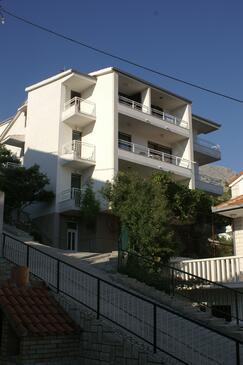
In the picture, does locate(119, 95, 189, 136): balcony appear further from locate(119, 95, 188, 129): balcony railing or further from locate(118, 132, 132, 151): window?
locate(118, 132, 132, 151): window

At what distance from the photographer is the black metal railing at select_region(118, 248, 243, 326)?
637 inches

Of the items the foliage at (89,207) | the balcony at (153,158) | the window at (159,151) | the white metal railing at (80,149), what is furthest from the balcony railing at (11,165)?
the window at (159,151)

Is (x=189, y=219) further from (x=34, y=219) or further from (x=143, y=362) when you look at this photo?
(x=143, y=362)

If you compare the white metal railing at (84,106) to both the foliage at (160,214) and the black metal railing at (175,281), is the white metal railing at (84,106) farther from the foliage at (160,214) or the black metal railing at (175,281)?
the black metal railing at (175,281)

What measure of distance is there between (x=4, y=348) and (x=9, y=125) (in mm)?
35011

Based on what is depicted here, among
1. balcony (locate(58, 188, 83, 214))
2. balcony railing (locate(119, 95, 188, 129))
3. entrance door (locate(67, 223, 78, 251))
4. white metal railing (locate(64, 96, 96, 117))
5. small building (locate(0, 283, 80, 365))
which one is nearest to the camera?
small building (locate(0, 283, 80, 365))

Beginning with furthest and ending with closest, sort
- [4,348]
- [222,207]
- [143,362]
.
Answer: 1. [222,207]
2. [4,348]
3. [143,362]

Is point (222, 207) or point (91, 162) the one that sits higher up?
point (91, 162)

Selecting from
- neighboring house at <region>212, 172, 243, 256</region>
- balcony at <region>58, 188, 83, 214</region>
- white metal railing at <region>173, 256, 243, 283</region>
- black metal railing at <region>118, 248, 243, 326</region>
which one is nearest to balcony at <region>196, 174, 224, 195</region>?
balcony at <region>58, 188, 83, 214</region>

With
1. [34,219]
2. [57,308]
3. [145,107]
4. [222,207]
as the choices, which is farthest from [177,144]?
[57,308]

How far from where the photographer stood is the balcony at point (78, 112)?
3431 centimetres

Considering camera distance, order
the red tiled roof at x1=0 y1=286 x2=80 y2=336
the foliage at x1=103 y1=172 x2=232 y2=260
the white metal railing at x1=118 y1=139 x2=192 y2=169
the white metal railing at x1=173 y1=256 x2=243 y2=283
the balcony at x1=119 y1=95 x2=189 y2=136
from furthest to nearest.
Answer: the white metal railing at x1=118 y1=139 x2=192 y2=169
the balcony at x1=119 y1=95 x2=189 y2=136
the foliage at x1=103 y1=172 x2=232 y2=260
the white metal railing at x1=173 y1=256 x2=243 y2=283
the red tiled roof at x1=0 y1=286 x2=80 y2=336

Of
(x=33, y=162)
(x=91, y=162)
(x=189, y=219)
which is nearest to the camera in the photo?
(x=189, y=219)

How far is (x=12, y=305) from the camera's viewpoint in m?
10.4
